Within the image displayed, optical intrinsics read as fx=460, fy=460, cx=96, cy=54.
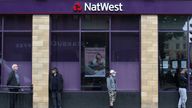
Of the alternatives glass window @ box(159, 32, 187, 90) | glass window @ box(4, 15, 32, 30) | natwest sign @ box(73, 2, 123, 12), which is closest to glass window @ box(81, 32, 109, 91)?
natwest sign @ box(73, 2, 123, 12)

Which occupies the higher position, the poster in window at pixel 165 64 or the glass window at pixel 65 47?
the glass window at pixel 65 47

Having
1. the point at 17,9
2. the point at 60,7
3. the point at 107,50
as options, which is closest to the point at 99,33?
the point at 107,50

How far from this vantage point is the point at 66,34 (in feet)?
66.7

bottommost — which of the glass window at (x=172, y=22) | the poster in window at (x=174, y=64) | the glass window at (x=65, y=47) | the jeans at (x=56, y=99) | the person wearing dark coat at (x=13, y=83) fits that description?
the jeans at (x=56, y=99)

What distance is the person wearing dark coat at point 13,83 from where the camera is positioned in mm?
18703

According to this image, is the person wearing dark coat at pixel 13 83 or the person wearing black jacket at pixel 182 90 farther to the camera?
the person wearing black jacket at pixel 182 90

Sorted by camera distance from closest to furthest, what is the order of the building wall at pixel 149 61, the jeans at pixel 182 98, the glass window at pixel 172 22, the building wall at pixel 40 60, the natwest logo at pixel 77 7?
the jeans at pixel 182 98
the building wall at pixel 149 61
the building wall at pixel 40 60
the natwest logo at pixel 77 7
the glass window at pixel 172 22

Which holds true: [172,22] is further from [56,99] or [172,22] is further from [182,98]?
[56,99]

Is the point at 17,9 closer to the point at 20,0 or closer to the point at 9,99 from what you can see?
the point at 20,0

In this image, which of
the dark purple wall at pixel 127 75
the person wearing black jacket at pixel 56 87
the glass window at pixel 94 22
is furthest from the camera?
the glass window at pixel 94 22

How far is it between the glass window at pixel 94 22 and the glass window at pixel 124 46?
1.90 feet

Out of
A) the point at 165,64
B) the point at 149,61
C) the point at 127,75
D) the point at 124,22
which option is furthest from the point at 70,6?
the point at 165,64

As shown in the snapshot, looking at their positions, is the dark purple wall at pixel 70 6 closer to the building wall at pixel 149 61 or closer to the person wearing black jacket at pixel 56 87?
the building wall at pixel 149 61

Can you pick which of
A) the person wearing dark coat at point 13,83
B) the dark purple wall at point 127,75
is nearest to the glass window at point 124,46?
the dark purple wall at point 127,75
